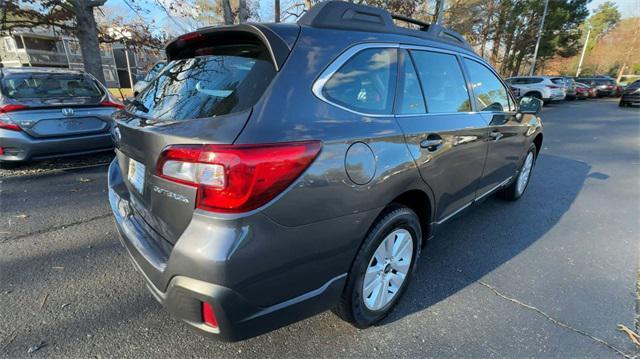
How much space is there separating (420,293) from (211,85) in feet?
6.74

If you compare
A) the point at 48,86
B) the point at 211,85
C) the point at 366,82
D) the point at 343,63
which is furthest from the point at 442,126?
the point at 48,86

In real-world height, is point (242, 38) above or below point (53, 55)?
above

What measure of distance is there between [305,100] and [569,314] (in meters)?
2.40

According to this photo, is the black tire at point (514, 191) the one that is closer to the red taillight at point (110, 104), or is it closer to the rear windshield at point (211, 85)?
the rear windshield at point (211, 85)

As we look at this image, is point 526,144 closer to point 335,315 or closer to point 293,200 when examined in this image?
point 335,315

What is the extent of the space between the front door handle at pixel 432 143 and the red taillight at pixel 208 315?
1.53 meters

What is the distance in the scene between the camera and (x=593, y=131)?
392 inches

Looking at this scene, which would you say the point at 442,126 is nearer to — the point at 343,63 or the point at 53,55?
the point at 343,63

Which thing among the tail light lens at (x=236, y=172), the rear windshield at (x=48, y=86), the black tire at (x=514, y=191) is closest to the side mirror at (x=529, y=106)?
the black tire at (x=514, y=191)

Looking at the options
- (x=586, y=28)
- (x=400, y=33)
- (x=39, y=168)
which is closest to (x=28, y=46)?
(x=39, y=168)

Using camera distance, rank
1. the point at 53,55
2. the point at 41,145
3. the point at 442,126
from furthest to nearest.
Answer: the point at 53,55, the point at 41,145, the point at 442,126

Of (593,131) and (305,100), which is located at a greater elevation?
(305,100)

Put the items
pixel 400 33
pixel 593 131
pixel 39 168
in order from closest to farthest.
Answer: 1. pixel 400 33
2. pixel 39 168
3. pixel 593 131

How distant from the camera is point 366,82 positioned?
1876 millimetres
